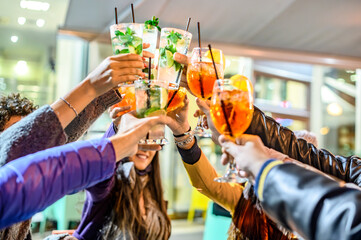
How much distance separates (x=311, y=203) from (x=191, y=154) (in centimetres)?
100

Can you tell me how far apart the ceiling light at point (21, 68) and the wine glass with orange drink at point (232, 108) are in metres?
3.42

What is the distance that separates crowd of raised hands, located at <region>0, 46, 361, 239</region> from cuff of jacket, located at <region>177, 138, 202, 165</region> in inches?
11.5

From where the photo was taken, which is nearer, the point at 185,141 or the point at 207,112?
the point at 207,112

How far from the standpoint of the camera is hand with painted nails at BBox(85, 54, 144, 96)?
1.22 m

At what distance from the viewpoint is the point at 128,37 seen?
1286 millimetres

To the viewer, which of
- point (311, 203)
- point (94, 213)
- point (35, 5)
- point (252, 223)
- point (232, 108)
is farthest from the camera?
point (35, 5)

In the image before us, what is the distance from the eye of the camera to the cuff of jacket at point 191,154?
1.81 metres

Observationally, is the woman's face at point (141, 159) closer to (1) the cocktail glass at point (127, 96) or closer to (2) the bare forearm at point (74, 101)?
(1) the cocktail glass at point (127, 96)

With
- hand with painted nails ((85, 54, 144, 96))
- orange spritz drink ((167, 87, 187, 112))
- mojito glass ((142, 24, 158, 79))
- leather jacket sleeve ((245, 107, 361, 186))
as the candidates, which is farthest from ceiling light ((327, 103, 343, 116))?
hand with painted nails ((85, 54, 144, 96))

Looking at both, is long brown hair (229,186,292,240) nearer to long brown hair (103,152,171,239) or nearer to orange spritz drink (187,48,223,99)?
long brown hair (103,152,171,239)

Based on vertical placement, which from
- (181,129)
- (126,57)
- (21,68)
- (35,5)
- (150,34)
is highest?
(35,5)

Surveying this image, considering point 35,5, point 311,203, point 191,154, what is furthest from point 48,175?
point 35,5

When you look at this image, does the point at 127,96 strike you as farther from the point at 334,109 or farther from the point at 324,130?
the point at 334,109

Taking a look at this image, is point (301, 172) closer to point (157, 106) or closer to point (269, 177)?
point (269, 177)
